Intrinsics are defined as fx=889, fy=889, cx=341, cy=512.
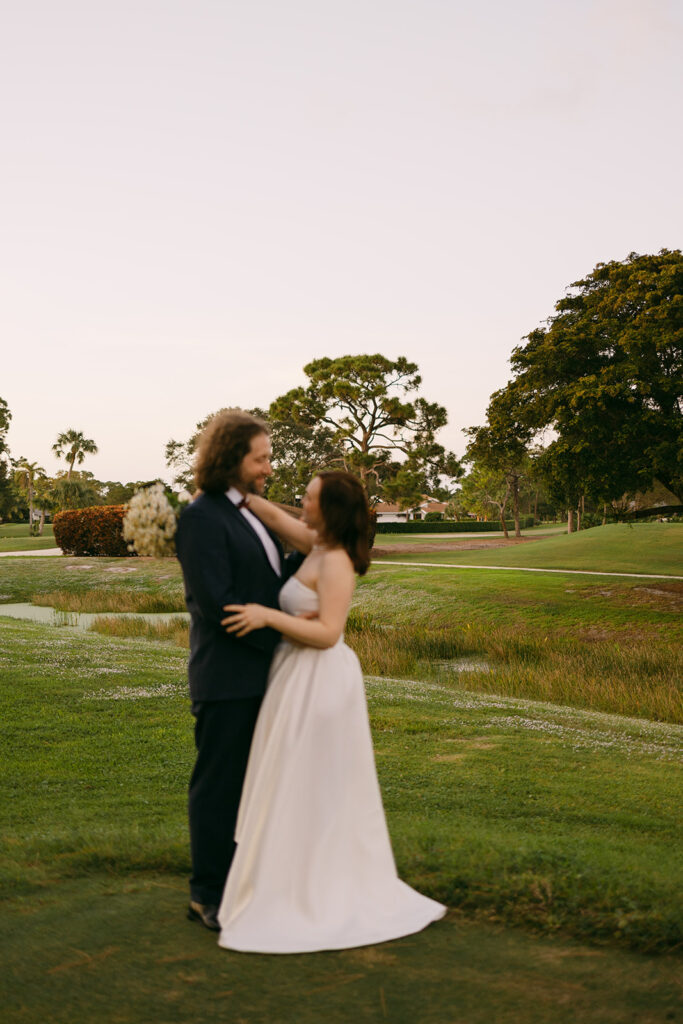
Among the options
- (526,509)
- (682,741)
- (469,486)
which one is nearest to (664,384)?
(682,741)

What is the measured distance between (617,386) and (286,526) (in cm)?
1893

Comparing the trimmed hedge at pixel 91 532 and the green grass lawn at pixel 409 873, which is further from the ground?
the trimmed hedge at pixel 91 532

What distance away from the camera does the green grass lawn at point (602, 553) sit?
31031 mm

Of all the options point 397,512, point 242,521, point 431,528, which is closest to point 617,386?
point 242,521

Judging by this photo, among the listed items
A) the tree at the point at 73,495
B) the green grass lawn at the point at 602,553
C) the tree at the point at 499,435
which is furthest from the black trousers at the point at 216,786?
the tree at the point at 73,495

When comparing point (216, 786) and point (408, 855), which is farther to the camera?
point (408, 855)

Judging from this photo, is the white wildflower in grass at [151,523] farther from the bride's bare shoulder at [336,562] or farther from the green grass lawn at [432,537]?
the green grass lawn at [432,537]

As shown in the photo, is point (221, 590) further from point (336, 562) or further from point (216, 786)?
point (216, 786)

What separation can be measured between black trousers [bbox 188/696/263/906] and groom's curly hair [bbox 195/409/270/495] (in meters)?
0.97

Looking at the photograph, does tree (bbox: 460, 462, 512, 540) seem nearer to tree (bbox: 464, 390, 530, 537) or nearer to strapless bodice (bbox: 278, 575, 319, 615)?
tree (bbox: 464, 390, 530, 537)

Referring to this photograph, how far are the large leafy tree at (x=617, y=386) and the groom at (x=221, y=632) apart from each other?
59.9 feet

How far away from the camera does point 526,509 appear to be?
358ft

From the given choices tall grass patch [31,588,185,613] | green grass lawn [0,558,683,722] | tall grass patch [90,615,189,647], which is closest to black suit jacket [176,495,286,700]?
green grass lawn [0,558,683,722]

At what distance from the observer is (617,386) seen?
21469mm
